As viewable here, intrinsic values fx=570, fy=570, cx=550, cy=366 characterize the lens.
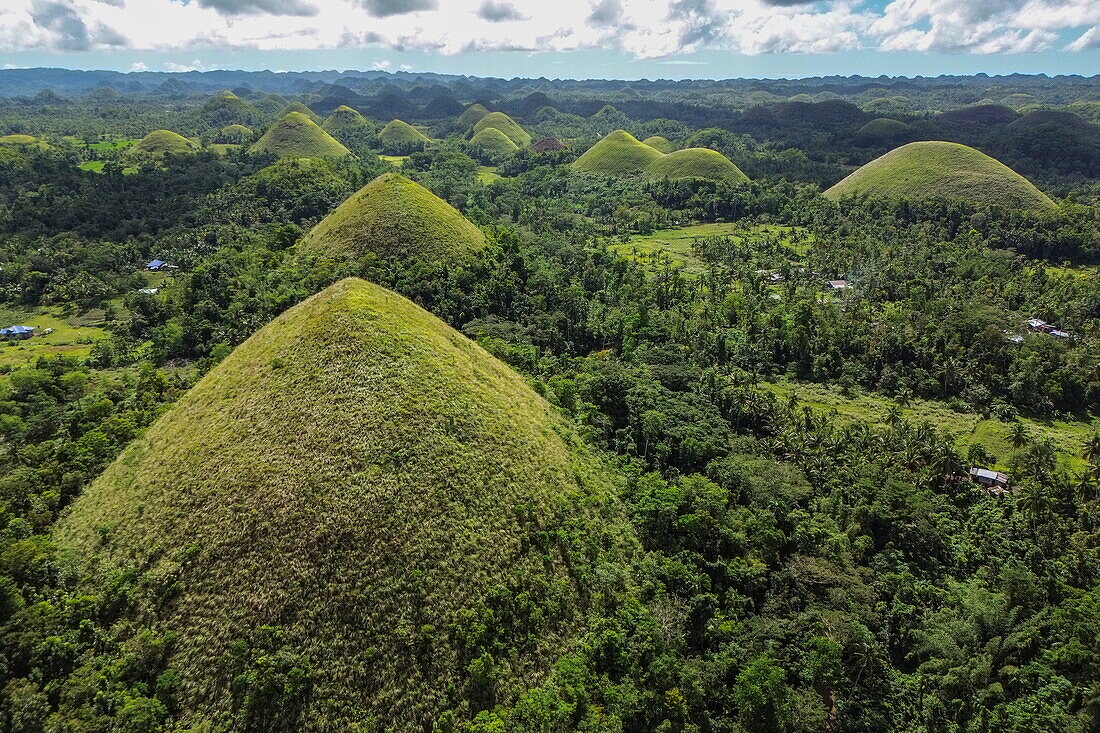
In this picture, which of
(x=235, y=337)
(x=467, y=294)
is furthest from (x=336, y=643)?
(x=467, y=294)

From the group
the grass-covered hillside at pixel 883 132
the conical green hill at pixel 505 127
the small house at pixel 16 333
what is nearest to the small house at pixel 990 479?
the small house at pixel 16 333

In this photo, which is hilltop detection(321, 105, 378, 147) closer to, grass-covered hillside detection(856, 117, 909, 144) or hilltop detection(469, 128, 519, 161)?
hilltop detection(469, 128, 519, 161)

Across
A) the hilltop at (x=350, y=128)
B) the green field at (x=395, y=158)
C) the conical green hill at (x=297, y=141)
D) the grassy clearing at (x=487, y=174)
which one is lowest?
the grassy clearing at (x=487, y=174)

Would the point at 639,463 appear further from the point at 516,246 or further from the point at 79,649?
the point at 516,246

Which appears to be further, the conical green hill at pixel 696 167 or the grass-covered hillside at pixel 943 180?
the conical green hill at pixel 696 167

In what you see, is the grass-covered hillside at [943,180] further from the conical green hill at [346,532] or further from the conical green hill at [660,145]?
the conical green hill at [346,532]

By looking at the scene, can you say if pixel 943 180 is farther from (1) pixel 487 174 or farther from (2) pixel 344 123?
(2) pixel 344 123
